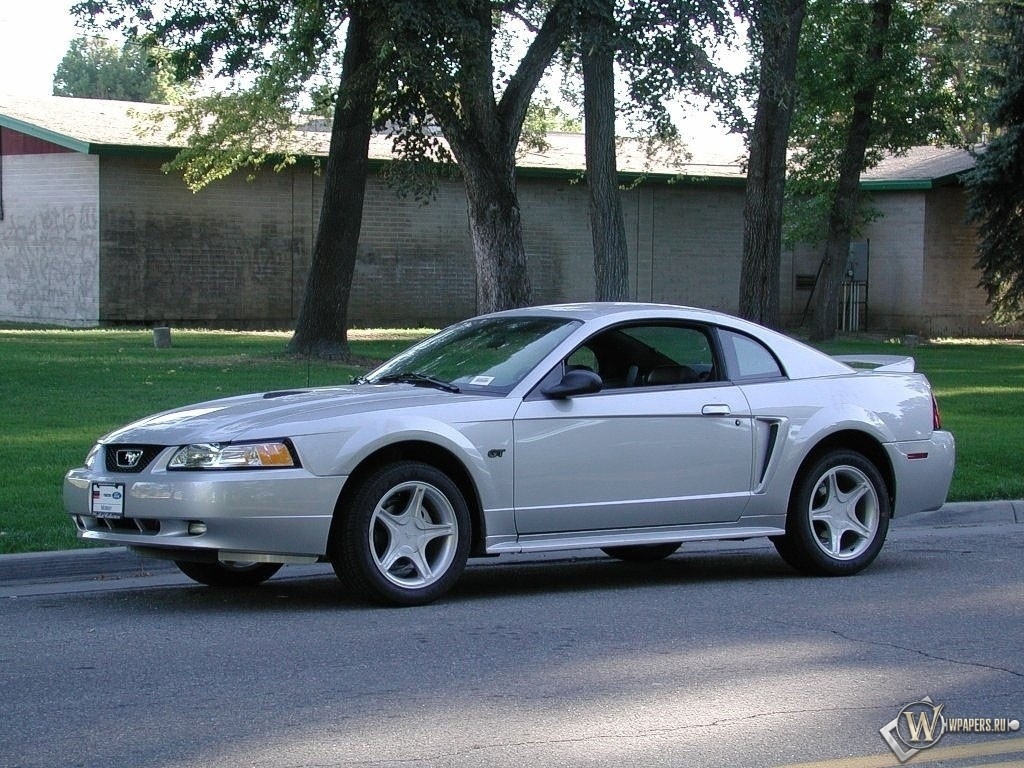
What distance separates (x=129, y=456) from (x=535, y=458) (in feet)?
6.98

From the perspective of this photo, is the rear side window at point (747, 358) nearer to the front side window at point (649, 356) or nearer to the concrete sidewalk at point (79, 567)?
the front side window at point (649, 356)

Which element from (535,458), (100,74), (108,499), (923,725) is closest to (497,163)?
(535,458)

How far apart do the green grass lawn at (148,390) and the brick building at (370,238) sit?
11.8 ft

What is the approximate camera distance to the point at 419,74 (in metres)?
18.1

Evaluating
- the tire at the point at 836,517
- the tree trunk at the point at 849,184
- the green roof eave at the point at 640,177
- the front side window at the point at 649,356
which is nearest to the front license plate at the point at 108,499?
the front side window at the point at 649,356

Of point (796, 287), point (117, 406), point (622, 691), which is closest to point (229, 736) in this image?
point (622, 691)

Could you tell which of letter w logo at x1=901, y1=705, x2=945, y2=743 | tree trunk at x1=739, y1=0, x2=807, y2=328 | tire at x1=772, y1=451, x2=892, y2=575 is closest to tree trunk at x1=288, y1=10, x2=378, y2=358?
tree trunk at x1=739, y1=0, x2=807, y2=328

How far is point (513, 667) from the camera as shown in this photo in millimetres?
6605

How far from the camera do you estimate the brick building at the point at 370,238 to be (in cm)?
3450

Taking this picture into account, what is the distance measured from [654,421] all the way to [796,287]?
37106 millimetres

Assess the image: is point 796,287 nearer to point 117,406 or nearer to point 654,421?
point 117,406

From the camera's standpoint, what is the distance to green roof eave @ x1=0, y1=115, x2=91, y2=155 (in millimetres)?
32969

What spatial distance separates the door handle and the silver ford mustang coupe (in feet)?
0.04

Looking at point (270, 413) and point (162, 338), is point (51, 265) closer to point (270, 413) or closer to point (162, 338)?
point (162, 338)
